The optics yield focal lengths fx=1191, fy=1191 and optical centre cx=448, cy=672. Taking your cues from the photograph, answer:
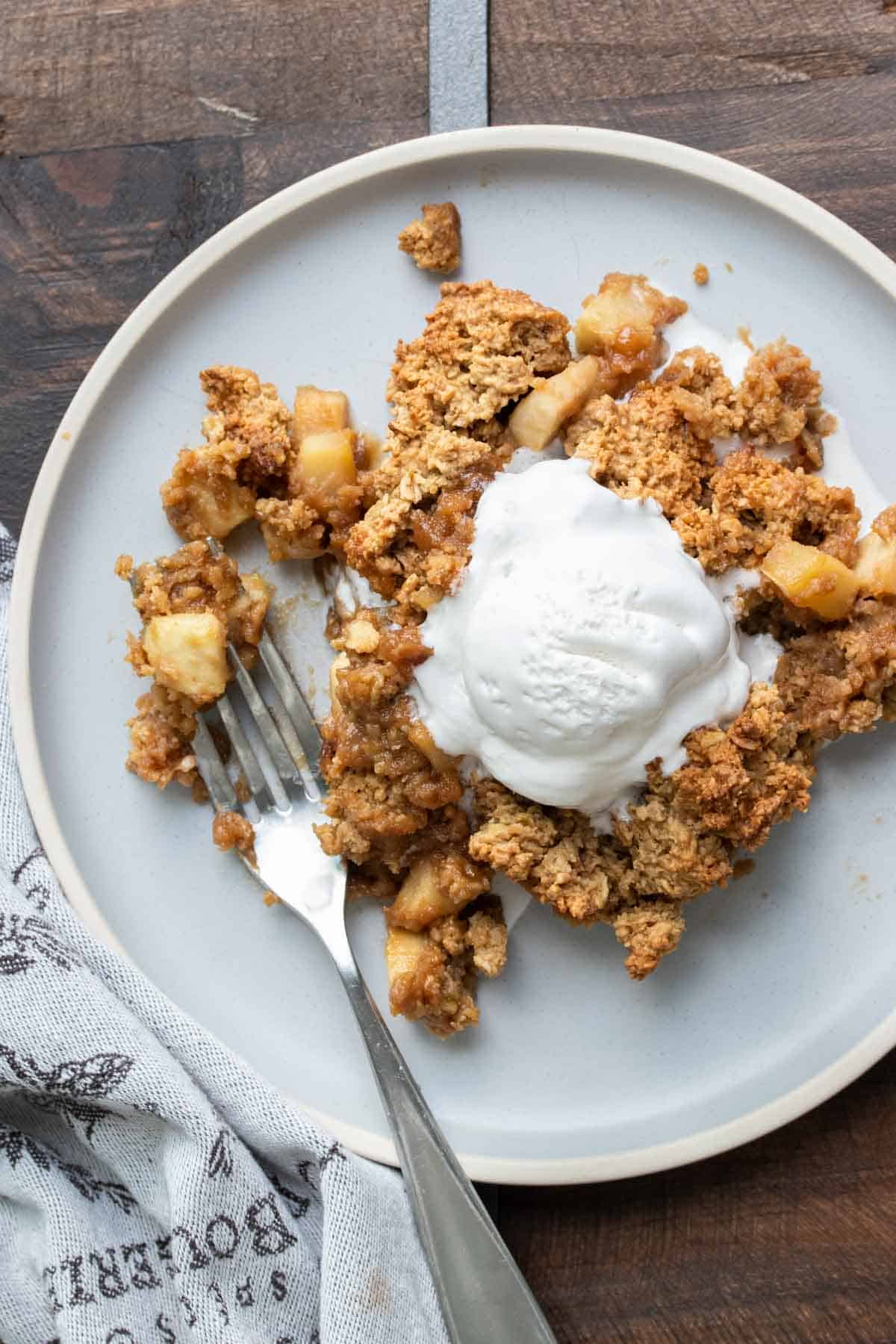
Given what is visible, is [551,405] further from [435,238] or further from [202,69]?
[202,69]

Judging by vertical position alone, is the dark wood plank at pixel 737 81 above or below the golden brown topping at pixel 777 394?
above

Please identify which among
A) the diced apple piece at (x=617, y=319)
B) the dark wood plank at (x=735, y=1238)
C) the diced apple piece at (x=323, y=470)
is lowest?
the dark wood plank at (x=735, y=1238)

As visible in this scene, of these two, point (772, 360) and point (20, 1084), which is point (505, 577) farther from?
point (20, 1084)

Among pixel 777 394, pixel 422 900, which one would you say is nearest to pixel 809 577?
pixel 777 394

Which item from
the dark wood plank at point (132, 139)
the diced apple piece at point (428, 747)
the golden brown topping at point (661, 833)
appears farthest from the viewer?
the dark wood plank at point (132, 139)

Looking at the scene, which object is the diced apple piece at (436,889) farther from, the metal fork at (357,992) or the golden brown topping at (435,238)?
the golden brown topping at (435,238)

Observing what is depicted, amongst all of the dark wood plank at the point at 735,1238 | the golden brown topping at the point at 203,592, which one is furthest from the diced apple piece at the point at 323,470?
the dark wood plank at the point at 735,1238
